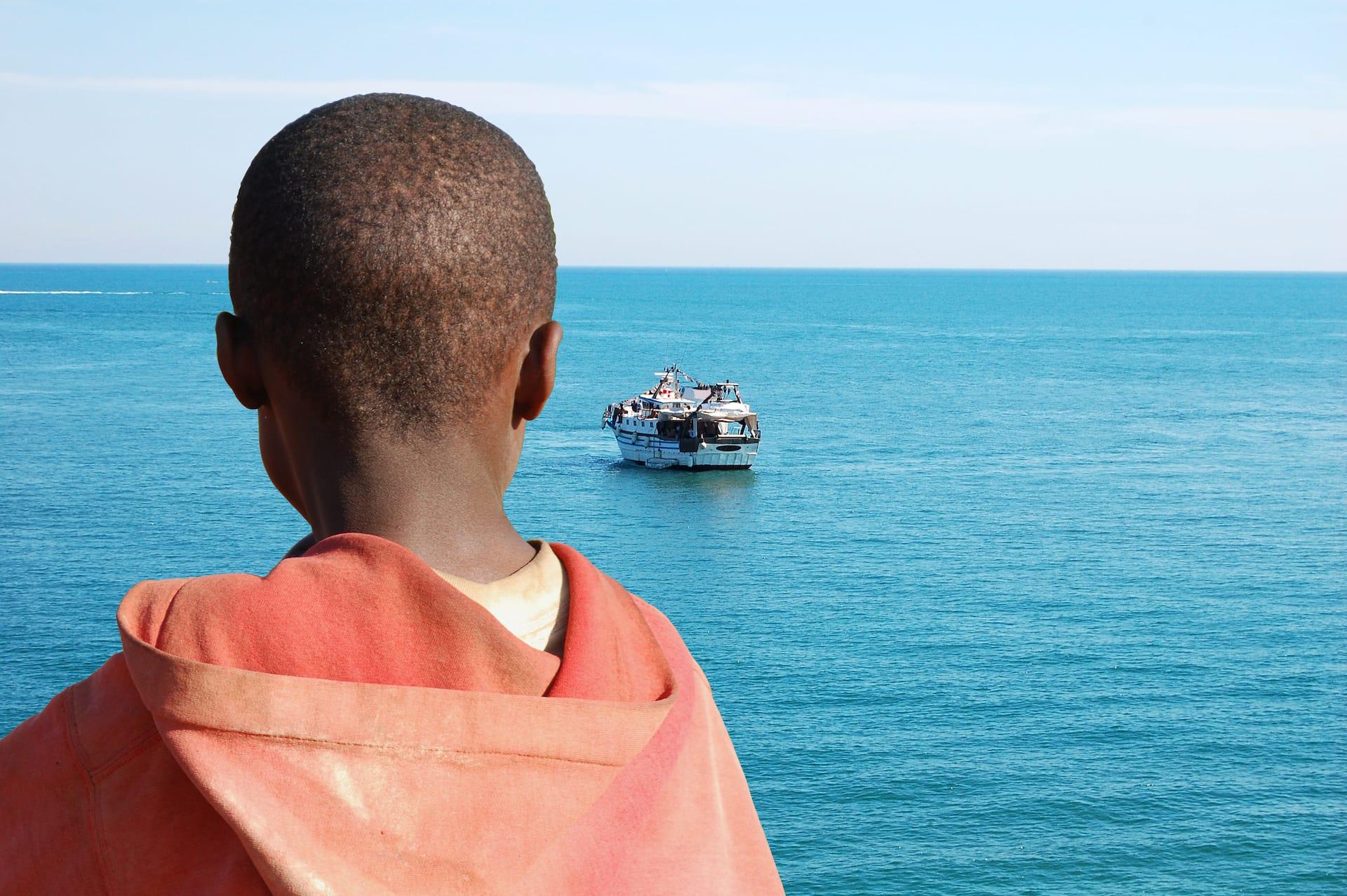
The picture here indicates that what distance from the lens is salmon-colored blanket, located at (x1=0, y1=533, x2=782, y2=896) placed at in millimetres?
1423

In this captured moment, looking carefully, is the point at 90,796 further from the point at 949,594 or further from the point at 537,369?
the point at 949,594

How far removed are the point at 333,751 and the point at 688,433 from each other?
97078 mm

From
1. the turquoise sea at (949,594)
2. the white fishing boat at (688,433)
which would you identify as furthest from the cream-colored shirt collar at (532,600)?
the white fishing boat at (688,433)

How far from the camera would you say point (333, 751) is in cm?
144

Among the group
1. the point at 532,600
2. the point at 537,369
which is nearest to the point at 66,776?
the point at 532,600

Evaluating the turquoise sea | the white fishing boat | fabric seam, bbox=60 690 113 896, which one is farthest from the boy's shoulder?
the white fishing boat

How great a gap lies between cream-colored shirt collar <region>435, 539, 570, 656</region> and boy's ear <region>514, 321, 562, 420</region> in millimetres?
340

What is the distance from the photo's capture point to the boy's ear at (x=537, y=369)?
2068 mm

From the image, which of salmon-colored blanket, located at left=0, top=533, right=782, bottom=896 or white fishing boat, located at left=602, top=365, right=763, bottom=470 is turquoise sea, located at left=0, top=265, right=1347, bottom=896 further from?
salmon-colored blanket, located at left=0, top=533, right=782, bottom=896

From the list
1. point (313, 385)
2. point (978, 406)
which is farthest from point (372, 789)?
point (978, 406)

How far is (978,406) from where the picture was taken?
132 meters

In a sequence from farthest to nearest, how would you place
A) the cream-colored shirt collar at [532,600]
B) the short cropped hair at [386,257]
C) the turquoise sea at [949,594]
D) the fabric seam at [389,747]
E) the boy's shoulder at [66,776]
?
the turquoise sea at [949,594] < the short cropped hair at [386,257] < the cream-colored shirt collar at [532,600] < the boy's shoulder at [66,776] < the fabric seam at [389,747]

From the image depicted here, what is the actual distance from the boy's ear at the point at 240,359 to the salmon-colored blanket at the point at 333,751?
47 centimetres

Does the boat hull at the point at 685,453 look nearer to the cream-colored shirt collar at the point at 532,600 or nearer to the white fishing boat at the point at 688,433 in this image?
the white fishing boat at the point at 688,433
